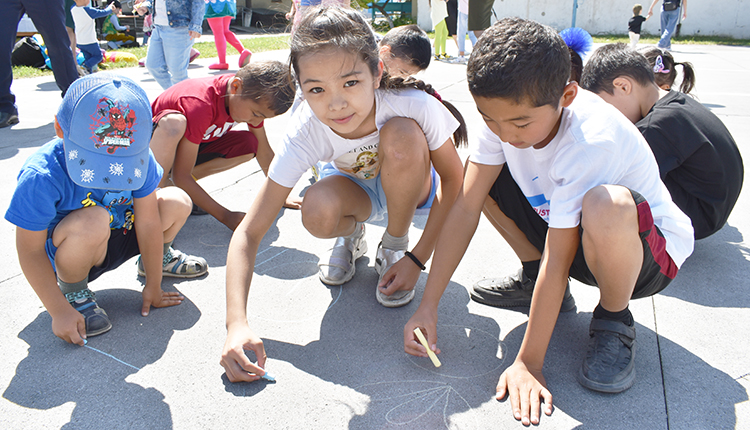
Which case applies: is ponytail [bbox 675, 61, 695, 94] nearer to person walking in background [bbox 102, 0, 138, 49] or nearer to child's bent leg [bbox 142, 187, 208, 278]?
child's bent leg [bbox 142, 187, 208, 278]

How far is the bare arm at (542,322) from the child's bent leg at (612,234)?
0.05 metres

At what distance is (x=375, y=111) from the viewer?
1.85 m

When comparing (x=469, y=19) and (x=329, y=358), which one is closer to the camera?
(x=329, y=358)

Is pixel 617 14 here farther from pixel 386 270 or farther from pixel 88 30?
pixel 386 270

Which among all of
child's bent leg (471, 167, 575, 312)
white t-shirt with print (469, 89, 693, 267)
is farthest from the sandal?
white t-shirt with print (469, 89, 693, 267)

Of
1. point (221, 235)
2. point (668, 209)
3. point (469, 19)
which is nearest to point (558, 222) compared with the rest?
point (668, 209)

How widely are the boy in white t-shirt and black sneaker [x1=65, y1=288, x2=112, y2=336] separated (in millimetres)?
984

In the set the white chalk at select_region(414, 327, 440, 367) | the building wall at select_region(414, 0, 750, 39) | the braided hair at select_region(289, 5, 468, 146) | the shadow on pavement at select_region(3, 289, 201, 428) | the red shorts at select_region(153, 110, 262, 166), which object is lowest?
the building wall at select_region(414, 0, 750, 39)

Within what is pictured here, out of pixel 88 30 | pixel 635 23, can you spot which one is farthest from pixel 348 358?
pixel 635 23

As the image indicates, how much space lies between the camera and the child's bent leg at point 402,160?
70.6 inches

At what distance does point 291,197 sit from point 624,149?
184 cm

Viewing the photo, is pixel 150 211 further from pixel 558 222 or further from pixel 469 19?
pixel 469 19

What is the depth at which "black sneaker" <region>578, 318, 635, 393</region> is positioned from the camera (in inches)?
55.5

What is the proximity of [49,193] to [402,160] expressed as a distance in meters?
1.08
